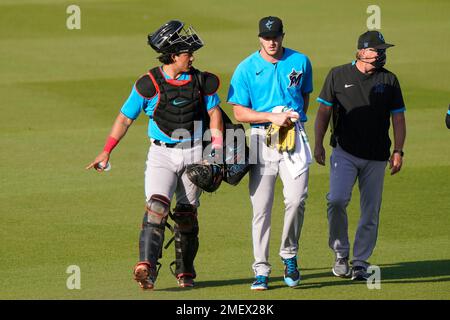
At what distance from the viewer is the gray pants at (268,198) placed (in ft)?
31.7

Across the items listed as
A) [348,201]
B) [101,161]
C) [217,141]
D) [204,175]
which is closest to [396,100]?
[348,201]

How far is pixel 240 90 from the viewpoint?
386 inches

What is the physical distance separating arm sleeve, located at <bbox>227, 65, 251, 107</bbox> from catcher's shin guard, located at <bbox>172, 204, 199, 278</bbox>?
1012 millimetres

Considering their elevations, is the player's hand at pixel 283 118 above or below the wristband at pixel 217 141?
above

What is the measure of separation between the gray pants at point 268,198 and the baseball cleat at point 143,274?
948 mm

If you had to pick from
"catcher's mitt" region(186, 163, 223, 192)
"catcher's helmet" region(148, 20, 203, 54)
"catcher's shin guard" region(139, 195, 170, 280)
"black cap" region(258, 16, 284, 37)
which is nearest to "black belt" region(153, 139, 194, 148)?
"catcher's mitt" region(186, 163, 223, 192)

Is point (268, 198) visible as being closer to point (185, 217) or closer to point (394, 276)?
point (185, 217)

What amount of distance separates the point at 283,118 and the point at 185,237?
1392 mm

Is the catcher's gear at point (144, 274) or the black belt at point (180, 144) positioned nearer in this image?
the catcher's gear at point (144, 274)

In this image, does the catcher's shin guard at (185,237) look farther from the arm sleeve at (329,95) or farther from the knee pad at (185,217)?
the arm sleeve at (329,95)

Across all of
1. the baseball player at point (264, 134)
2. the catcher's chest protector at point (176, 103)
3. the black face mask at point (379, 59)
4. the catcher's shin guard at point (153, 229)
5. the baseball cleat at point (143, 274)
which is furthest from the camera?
the black face mask at point (379, 59)

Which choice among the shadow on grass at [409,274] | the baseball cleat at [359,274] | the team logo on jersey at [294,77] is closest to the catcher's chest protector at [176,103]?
the team logo on jersey at [294,77]

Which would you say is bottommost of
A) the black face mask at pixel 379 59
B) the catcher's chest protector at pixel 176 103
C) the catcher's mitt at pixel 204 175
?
the catcher's mitt at pixel 204 175

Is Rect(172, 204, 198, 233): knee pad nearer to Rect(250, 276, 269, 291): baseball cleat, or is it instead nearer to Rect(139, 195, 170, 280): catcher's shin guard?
Rect(139, 195, 170, 280): catcher's shin guard
